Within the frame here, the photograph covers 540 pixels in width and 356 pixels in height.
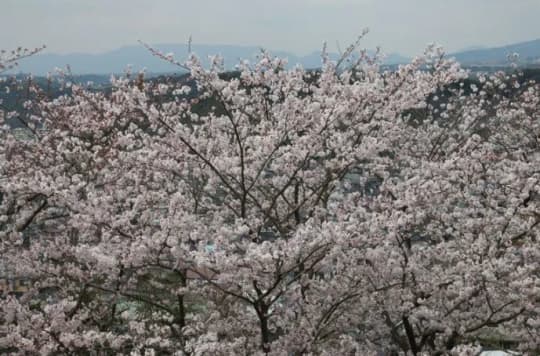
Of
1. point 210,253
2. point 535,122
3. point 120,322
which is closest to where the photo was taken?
point 210,253

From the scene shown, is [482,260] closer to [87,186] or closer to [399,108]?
[399,108]

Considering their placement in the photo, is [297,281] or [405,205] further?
[297,281]

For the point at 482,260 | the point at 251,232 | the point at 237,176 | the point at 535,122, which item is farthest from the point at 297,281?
the point at 535,122

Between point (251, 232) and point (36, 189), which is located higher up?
point (36, 189)

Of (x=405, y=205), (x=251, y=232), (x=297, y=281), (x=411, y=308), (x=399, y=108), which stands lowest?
(x=411, y=308)

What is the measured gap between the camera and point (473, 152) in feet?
24.4

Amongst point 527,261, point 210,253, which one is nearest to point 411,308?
point 527,261

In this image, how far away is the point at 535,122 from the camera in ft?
48.2

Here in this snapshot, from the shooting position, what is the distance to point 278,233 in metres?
7.05

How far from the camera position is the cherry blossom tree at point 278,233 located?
5582mm

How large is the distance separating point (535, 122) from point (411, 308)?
9982mm

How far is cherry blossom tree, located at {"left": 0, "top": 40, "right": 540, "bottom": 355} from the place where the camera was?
18.3 feet

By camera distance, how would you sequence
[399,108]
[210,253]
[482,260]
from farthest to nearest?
1. [399,108]
2. [482,260]
3. [210,253]

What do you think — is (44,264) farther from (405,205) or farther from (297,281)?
(405,205)
